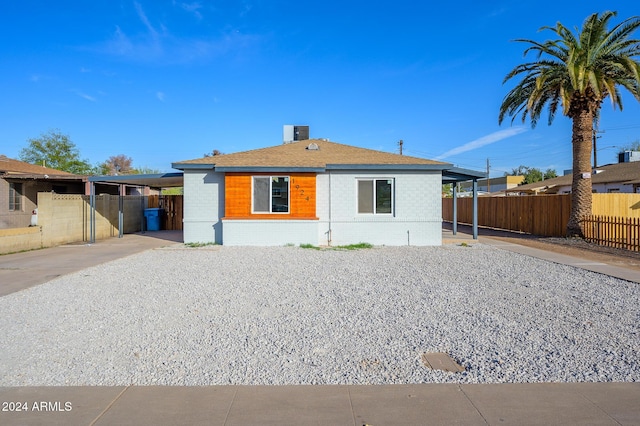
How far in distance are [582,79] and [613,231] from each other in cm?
615

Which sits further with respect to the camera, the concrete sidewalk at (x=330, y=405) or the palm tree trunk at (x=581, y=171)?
the palm tree trunk at (x=581, y=171)

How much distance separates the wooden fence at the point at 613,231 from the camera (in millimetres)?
14523

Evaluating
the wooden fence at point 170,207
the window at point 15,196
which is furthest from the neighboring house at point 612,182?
the window at point 15,196

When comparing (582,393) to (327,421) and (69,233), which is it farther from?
(69,233)

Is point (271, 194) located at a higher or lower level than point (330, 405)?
higher

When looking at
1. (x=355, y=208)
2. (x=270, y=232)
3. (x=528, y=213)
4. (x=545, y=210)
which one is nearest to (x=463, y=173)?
(x=355, y=208)

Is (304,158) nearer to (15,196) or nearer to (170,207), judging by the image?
(170,207)

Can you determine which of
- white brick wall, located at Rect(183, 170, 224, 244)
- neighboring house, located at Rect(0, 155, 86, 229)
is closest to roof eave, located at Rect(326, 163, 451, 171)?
white brick wall, located at Rect(183, 170, 224, 244)

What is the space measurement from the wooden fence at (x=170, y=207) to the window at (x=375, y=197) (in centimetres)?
1294

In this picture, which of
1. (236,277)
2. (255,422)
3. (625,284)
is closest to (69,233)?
(236,277)

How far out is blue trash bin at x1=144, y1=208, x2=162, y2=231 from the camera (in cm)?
2262

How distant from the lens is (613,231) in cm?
1555

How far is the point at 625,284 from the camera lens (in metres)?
8.58

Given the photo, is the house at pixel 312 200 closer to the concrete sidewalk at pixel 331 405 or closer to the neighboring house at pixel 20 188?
the neighboring house at pixel 20 188
